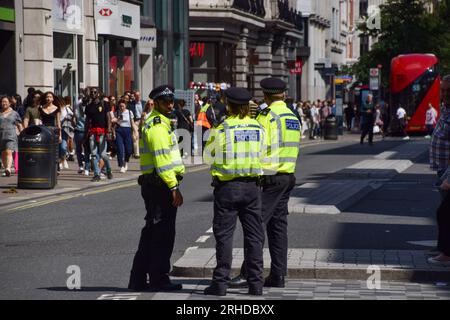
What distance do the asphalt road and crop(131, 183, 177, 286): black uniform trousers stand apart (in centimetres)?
29

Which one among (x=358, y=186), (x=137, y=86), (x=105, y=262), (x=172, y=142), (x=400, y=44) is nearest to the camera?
(x=172, y=142)

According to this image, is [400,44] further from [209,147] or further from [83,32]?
[209,147]

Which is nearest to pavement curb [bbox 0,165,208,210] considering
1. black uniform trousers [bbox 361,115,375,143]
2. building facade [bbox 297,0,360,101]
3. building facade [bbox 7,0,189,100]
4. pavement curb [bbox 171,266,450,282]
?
building facade [bbox 7,0,189,100]

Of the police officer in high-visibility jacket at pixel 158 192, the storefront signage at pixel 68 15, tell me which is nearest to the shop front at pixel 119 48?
the storefront signage at pixel 68 15

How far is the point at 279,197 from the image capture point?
10.6 m

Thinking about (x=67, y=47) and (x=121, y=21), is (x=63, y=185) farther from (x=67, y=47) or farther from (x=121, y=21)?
(x=121, y=21)

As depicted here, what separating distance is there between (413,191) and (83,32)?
55.6 feet

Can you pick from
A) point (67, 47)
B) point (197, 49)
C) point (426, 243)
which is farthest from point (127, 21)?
point (426, 243)

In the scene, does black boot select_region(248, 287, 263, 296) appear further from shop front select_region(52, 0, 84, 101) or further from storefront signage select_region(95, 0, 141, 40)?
storefront signage select_region(95, 0, 141, 40)

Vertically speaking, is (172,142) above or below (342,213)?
above

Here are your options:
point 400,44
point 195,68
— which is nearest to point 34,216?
point 195,68

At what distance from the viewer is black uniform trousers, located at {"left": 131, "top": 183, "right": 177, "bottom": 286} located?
10344 millimetres

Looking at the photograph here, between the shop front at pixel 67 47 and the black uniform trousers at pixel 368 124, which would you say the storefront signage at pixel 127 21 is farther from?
the black uniform trousers at pixel 368 124

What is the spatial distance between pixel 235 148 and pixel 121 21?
30.9m
